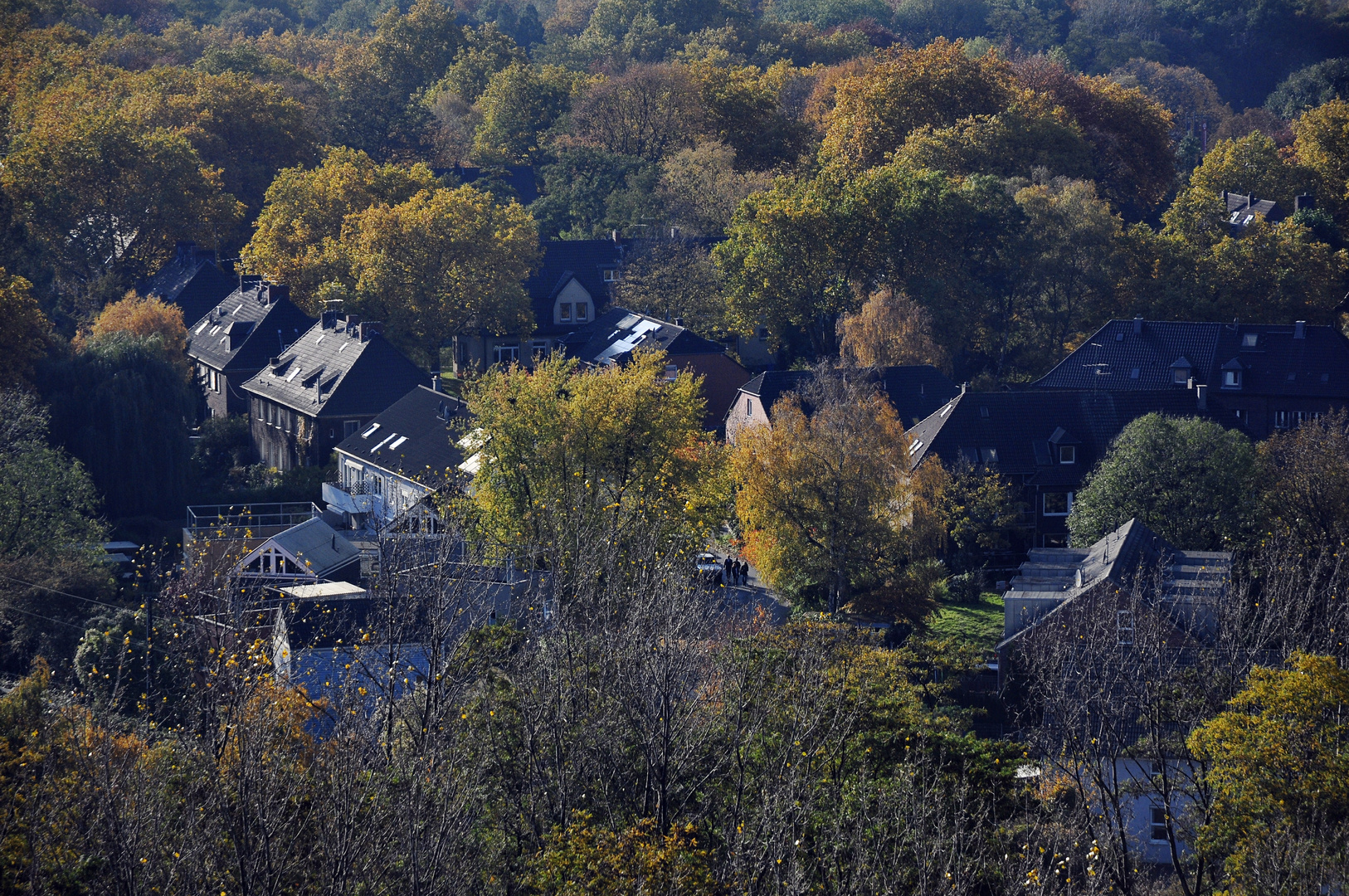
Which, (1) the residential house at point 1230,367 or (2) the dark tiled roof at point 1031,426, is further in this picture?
(1) the residential house at point 1230,367

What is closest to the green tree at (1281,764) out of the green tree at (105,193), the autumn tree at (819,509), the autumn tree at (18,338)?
the autumn tree at (819,509)

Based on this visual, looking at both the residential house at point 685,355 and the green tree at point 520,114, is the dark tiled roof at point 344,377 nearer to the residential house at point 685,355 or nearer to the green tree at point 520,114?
the residential house at point 685,355

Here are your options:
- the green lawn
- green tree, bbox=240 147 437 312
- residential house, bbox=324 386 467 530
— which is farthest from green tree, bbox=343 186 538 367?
the green lawn

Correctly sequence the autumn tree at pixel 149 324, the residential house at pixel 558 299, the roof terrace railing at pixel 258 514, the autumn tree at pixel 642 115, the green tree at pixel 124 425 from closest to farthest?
the roof terrace railing at pixel 258 514 < the green tree at pixel 124 425 < the autumn tree at pixel 149 324 < the residential house at pixel 558 299 < the autumn tree at pixel 642 115

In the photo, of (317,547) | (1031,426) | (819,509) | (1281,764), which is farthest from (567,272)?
(1281,764)

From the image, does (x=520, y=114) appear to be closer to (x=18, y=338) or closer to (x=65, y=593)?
(x=18, y=338)

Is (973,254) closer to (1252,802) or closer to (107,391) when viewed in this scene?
(107,391)

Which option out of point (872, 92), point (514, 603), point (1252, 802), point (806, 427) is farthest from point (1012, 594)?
point (872, 92)
